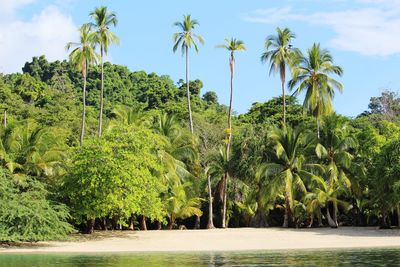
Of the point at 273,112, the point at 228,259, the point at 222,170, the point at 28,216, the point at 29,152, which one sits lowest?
the point at 228,259

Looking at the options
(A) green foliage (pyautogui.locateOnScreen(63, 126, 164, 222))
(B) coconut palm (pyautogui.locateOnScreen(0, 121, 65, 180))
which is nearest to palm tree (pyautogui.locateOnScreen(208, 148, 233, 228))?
(A) green foliage (pyautogui.locateOnScreen(63, 126, 164, 222))

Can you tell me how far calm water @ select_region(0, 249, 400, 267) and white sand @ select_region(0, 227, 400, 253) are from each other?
342 cm

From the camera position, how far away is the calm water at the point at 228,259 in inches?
888

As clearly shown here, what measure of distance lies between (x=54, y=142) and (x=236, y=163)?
1409 centimetres

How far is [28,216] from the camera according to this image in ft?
102

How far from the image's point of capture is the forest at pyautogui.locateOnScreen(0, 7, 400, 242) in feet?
114

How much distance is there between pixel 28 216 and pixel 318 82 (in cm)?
2660

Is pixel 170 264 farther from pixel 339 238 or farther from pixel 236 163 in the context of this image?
pixel 236 163

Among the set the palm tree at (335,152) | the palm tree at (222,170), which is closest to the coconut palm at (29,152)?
the palm tree at (222,170)

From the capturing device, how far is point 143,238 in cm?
3709

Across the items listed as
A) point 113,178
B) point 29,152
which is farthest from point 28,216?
point 29,152

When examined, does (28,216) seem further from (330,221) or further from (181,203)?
(330,221)

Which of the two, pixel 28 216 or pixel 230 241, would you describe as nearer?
pixel 28 216

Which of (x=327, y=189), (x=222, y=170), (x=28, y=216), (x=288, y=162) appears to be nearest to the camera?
(x=28, y=216)
